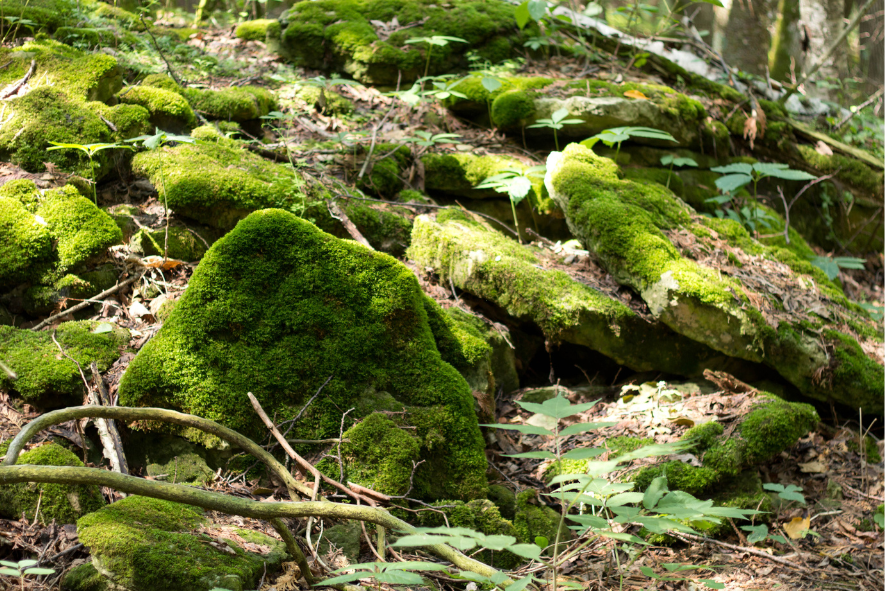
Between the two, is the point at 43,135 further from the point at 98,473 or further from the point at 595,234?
the point at 595,234

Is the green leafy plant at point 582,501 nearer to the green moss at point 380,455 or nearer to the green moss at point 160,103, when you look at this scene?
the green moss at point 380,455

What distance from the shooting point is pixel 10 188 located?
132 inches

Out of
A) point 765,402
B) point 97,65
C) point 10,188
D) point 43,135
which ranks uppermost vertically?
point 97,65

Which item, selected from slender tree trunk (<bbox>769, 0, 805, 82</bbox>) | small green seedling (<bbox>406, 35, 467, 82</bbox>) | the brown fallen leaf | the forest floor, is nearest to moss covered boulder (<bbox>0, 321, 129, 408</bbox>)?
the forest floor

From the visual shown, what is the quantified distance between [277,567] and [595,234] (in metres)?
3.26

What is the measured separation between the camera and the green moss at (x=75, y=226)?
3.32 meters

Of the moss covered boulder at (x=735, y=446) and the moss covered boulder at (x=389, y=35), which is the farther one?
the moss covered boulder at (x=389, y=35)

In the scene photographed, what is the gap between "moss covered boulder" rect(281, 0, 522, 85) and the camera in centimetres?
619

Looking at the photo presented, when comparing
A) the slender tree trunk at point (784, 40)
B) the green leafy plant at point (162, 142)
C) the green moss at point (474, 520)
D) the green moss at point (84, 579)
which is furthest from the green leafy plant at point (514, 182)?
the slender tree trunk at point (784, 40)

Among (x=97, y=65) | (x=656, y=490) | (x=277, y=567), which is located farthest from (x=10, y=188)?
(x=656, y=490)

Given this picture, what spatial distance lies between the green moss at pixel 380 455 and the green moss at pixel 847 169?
639 centimetres

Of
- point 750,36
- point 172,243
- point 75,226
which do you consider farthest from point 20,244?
point 750,36

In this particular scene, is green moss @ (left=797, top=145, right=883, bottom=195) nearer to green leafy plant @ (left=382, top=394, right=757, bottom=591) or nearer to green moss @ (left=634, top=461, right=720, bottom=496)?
green moss @ (left=634, top=461, right=720, bottom=496)

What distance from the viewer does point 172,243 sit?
3674 millimetres
